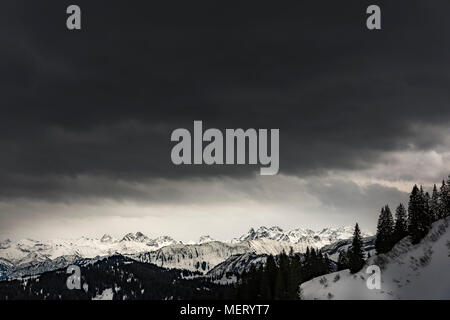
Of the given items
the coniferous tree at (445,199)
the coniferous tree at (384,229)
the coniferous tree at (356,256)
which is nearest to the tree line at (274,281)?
the coniferous tree at (356,256)

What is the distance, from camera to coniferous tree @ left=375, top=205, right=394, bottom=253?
424 feet

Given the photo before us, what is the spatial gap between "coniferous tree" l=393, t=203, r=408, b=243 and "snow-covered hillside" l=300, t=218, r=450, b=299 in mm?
3765

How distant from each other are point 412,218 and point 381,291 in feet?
84.8

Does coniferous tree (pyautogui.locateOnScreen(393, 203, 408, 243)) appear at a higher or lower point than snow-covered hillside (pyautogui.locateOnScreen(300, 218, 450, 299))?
higher

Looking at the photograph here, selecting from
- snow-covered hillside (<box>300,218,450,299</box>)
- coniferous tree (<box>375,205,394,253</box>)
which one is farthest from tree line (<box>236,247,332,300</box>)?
coniferous tree (<box>375,205,394,253</box>)

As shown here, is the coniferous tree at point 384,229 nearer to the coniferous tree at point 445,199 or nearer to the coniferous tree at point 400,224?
the coniferous tree at point 400,224

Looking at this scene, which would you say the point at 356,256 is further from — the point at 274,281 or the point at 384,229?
the point at 274,281

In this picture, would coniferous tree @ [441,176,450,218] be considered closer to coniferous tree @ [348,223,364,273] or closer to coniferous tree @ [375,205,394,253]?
coniferous tree @ [375,205,394,253]

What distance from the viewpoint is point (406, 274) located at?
106 metres

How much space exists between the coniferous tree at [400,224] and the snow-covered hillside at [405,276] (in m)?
3.76

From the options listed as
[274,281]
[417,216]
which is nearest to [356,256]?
[417,216]

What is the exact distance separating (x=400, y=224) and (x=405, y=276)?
24.6 metres

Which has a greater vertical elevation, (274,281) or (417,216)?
(417,216)

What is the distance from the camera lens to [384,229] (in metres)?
133
